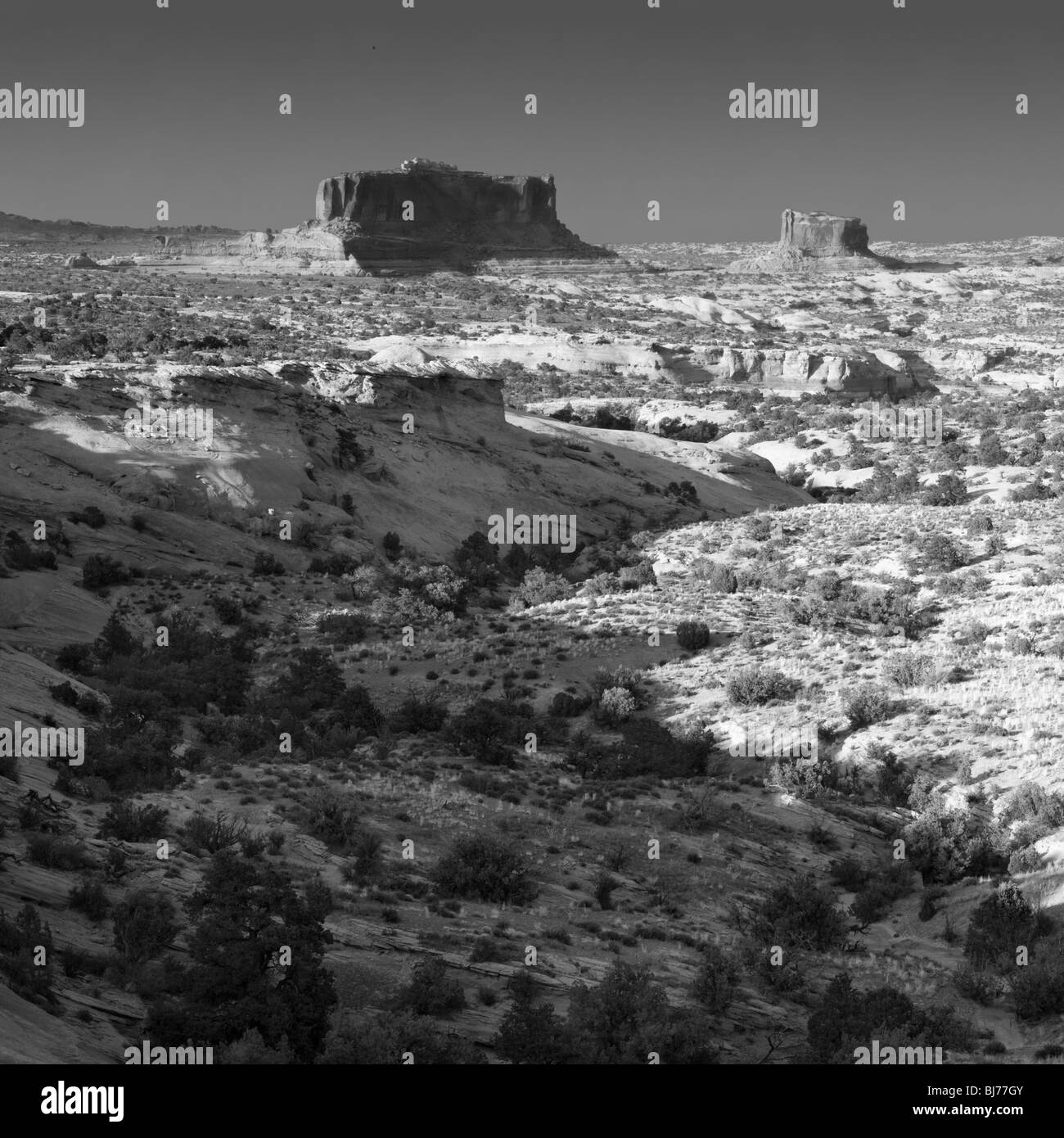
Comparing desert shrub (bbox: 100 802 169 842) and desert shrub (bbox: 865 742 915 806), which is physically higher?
desert shrub (bbox: 100 802 169 842)

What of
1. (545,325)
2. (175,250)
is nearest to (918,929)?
(545,325)

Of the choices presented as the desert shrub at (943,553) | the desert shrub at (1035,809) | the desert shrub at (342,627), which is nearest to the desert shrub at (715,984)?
the desert shrub at (1035,809)

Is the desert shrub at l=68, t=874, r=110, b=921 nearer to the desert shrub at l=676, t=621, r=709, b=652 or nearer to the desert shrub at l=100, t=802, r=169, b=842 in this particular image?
the desert shrub at l=100, t=802, r=169, b=842

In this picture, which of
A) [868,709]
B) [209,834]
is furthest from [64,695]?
[868,709]

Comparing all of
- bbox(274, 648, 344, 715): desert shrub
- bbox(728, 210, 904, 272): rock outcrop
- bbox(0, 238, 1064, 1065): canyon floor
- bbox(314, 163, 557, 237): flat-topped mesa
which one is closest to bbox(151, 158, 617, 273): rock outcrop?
bbox(314, 163, 557, 237): flat-topped mesa

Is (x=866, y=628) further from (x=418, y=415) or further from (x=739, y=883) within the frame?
(x=418, y=415)

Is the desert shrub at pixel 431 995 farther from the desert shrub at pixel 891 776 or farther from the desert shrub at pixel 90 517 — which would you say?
the desert shrub at pixel 90 517
